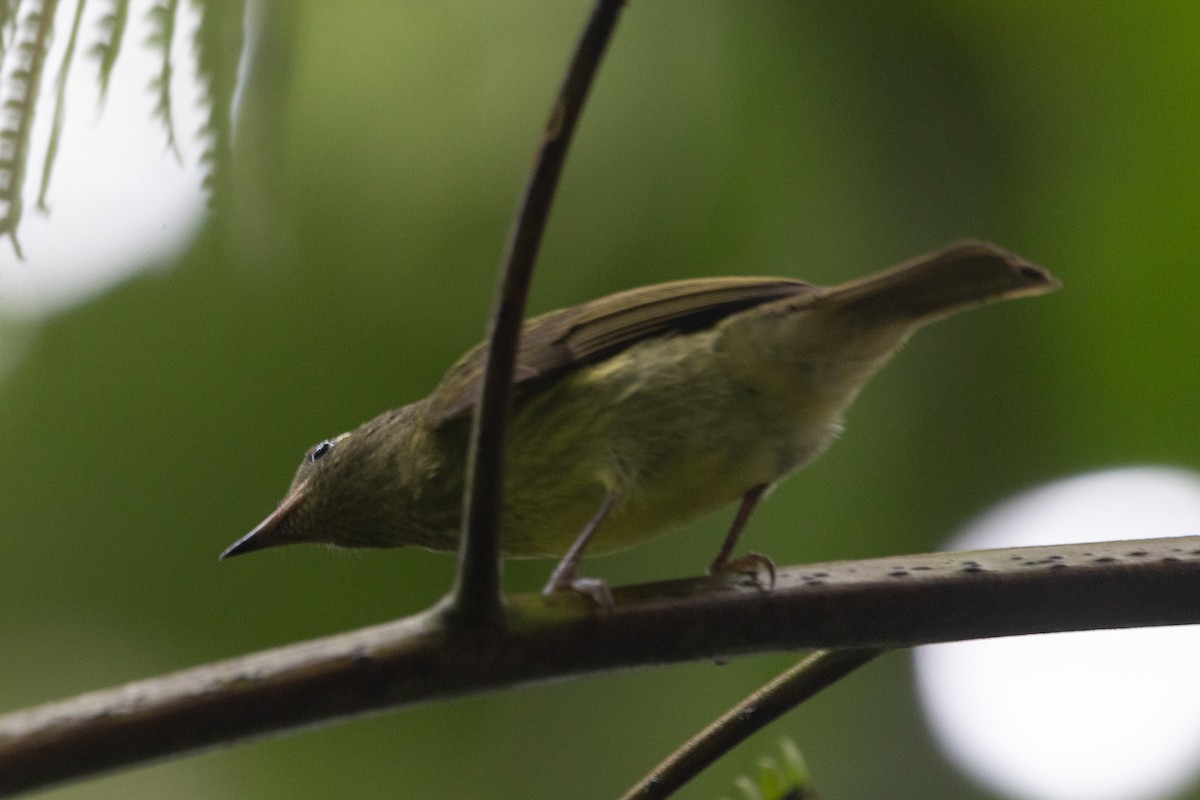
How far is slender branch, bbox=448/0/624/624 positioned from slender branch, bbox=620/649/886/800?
1.19 ft

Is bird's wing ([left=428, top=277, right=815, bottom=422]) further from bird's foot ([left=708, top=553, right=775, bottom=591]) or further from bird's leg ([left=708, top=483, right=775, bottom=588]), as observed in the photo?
bird's foot ([left=708, top=553, right=775, bottom=591])

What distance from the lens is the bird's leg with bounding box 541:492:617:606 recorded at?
131 cm

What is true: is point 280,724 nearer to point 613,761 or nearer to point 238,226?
point 238,226

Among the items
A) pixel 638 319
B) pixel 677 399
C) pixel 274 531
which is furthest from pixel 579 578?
pixel 274 531

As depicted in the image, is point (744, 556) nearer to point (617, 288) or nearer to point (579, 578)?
point (579, 578)

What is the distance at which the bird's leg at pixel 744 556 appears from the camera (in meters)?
1.64

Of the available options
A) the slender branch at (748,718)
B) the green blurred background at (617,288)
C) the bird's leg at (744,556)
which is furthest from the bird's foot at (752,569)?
the green blurred background at (617,288)

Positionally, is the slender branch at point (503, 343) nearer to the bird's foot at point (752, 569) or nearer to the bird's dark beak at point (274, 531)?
the bird's foot at point (752, 569)

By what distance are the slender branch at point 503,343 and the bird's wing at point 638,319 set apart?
762mm

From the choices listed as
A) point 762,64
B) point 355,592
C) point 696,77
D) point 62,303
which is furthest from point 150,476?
point 762,64

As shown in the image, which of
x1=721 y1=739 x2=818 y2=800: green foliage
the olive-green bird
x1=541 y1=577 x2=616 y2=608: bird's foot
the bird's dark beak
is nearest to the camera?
x1=541 y1=577 x2=616 y2=608: bird's foot

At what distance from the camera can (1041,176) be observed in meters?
2.78

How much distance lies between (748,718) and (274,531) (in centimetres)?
103

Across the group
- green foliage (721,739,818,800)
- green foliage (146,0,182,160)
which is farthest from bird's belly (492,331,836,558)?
green foliage (146,0,182,160)
